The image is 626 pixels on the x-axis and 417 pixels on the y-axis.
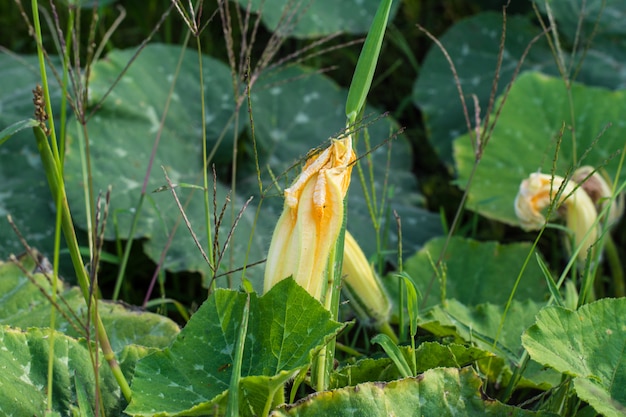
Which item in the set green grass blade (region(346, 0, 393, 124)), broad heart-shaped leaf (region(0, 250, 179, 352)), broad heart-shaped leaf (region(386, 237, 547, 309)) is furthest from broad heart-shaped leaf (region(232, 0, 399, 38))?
green grass blade (region(346, 0, 393, 124))

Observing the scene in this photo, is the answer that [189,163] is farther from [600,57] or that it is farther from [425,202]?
[600,57]

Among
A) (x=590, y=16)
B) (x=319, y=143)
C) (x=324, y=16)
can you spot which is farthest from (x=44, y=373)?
(x=590, y=16)

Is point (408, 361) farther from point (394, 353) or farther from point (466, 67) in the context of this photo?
point (466, 67)

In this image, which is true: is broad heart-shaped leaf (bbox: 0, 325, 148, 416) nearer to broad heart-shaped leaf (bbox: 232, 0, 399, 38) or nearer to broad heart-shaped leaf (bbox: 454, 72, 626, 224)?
broad heart-shaped leaf (bbox: 454, 72, 626, 224)

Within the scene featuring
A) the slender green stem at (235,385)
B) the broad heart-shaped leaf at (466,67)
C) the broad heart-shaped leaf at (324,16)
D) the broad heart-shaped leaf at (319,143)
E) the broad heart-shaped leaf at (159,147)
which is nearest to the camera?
the slender green stem at (235,385)

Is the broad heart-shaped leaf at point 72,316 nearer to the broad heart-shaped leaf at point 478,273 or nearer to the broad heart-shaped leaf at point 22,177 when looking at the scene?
the broad heart-shaped leaf at point 22,177

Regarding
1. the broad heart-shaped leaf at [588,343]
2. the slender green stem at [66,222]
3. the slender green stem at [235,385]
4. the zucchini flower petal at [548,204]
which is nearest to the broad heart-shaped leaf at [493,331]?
the broad heart-shaped leaf at [588,343]
